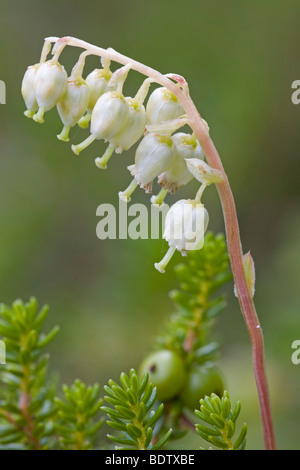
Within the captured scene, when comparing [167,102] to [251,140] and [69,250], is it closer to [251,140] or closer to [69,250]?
[251,140]

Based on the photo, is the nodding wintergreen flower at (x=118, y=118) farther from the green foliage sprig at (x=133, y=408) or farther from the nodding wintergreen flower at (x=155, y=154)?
the green foliage sprig at (x=133, y=408)

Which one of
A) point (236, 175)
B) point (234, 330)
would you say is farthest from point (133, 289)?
point (236, 175)

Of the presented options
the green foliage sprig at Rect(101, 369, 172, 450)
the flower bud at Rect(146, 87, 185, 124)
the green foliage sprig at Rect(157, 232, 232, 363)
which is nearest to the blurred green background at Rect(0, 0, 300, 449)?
the green foliage sprig at Rect(157, 232, 232, 363)

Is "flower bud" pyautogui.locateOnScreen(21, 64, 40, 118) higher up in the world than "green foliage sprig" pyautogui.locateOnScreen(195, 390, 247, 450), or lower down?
higher up

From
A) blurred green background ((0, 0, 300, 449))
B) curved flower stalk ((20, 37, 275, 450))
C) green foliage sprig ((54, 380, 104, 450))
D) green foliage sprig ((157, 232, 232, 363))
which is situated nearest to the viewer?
curved flower stalk ((20, 37, 275, 450))

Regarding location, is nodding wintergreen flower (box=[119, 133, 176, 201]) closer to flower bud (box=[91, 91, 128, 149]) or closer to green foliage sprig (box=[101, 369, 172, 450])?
flower bud (box=[91, 91, 128, 149])

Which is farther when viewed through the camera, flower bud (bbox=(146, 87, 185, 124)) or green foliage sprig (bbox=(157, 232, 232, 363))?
green foliage sprig (bbox=(157, 232, 232, 363))
